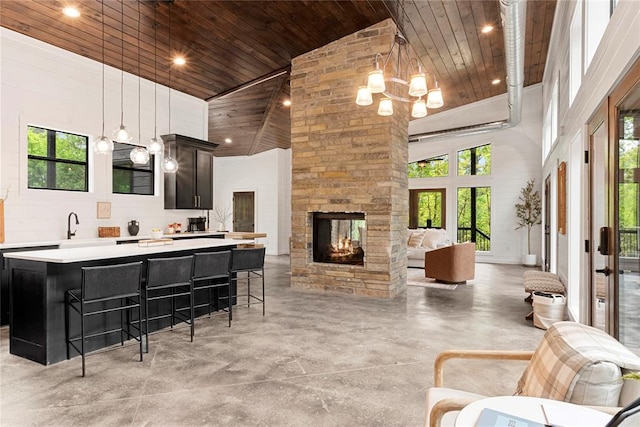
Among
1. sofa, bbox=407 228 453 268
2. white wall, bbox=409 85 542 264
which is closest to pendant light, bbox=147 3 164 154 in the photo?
sofa, bbox=407 228 453 268

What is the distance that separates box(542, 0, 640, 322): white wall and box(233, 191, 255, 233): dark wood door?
808 cm

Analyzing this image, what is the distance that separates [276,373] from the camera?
3047 mm

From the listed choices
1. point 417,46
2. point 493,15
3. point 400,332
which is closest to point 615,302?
point 400,332

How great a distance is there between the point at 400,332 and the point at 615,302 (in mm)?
1987

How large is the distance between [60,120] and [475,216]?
9.40 meters

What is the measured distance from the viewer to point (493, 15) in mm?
5371

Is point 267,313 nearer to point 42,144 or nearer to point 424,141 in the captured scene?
point 42,144

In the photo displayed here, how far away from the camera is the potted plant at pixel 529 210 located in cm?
949

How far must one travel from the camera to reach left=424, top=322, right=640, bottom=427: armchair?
1.34 metres

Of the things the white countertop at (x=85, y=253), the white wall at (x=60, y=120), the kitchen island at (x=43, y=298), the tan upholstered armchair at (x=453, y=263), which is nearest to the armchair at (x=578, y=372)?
the white countertop at (x=85, y=253)

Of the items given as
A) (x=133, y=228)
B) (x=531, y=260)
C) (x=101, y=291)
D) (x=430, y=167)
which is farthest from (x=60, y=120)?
(x=531, y=260)

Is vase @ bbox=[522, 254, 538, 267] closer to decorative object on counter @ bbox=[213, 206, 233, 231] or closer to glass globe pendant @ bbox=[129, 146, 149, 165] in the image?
decorative object on counter @ bbox=[213, 206, 233, 231]

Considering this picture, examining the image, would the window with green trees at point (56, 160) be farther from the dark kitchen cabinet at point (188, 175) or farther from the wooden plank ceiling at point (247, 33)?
the dark kitchen cabinet at point (188, 175)

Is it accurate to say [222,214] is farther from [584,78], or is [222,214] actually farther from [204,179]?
[584,78]
